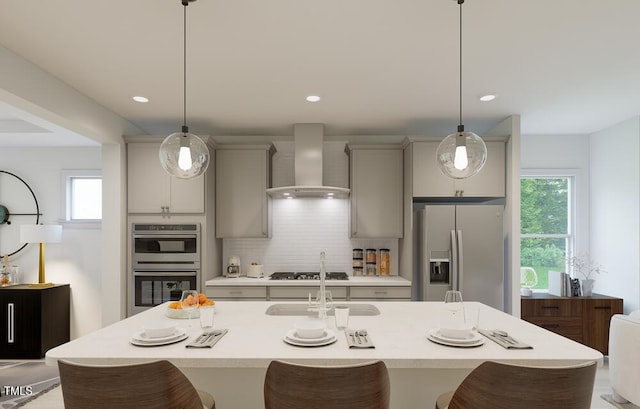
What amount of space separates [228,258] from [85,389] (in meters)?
3.38

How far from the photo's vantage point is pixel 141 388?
1440 mm

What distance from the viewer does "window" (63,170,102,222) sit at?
5246mm

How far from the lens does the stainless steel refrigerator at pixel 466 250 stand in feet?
13.3

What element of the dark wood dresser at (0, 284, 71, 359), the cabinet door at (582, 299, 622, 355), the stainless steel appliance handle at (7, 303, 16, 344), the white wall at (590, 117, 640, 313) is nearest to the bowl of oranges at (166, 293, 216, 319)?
the dark wood dresser at (0, 284, 71, 359)

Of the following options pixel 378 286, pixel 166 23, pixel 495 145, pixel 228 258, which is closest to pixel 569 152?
pixel 495 145

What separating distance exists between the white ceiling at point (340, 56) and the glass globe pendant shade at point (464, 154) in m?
0.70

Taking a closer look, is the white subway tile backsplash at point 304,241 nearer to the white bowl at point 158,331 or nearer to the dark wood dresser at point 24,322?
the dark wood dresser at point 24,322

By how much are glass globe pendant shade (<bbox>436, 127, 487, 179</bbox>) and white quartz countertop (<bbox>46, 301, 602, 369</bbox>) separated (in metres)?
0.86

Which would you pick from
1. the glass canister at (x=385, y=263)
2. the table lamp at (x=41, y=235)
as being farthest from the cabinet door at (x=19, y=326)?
the glass canister at (x=385, y=263)

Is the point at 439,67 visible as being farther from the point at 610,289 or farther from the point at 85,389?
the point at 610,289

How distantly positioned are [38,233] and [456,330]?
485 cm

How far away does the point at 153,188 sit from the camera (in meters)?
4.32

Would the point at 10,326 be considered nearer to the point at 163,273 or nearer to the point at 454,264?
the point at 163,273

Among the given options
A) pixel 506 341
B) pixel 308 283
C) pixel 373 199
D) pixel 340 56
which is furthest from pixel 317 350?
pixel 373 199
